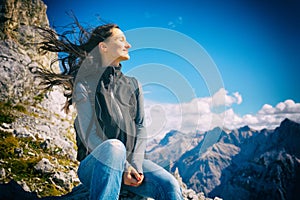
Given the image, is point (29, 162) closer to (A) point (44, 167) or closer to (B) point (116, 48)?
(A) point (44, 167)

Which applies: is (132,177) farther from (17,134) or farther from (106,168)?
(17,134)

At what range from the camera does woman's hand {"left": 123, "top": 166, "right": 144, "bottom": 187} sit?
11.5 ft

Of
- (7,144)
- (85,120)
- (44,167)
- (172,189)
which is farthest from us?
(7,144)

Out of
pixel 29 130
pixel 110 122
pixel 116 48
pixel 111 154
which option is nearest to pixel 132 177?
pixel 111 154

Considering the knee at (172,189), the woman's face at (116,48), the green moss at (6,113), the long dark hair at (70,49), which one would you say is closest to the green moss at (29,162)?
the green moss at (6,113)

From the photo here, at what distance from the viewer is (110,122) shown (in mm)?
3740

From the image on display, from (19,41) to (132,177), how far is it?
14.7m

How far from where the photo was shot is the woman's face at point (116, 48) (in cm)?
428

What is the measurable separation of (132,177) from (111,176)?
1.90 ft

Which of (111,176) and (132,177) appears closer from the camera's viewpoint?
(111,176)

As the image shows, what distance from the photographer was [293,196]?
174750 mm

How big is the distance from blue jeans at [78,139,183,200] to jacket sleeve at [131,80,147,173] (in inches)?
10.5

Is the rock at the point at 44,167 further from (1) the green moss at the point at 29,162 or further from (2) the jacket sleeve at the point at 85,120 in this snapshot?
(2) the jacket sleeve at the point at 85,120

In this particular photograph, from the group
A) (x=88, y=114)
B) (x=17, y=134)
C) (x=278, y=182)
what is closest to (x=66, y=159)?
(x=17, y=134)
